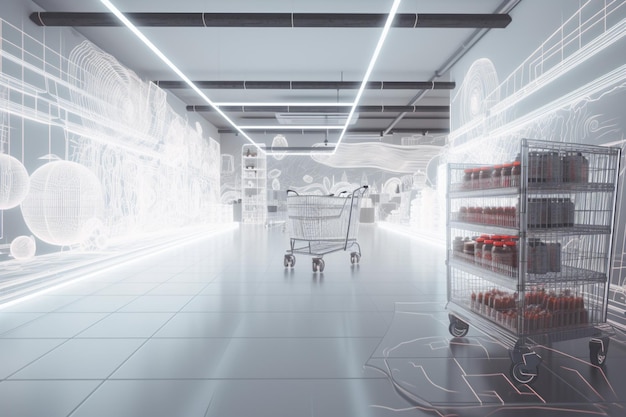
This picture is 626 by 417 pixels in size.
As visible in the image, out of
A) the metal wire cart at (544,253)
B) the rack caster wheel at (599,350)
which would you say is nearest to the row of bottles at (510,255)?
the metal wire cart at (544,253)

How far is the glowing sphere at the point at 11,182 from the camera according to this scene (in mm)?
3850

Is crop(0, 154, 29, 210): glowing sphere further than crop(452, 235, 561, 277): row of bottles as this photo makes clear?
Yes

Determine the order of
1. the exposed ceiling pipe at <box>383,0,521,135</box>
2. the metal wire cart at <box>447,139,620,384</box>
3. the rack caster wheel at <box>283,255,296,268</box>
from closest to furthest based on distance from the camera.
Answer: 1. the metal wire cart at <box>447,139,620,384</box>
2. the rack caster wheel at <box>283,255,296,268</box>
3. the exposed ceiling pipe at <box>383,0,521,135</box>

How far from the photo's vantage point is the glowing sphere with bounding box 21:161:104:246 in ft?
14.3

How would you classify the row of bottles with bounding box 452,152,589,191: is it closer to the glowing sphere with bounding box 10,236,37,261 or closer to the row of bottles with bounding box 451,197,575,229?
the row of bottles with bounding box 451,197,575,229

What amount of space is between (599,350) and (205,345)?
214cm

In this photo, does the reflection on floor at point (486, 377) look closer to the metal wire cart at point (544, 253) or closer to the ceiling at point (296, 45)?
the metal wire cart at point (544, 253)

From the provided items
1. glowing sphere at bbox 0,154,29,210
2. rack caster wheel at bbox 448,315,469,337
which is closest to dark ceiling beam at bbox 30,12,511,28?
glowing sphere at bbox 0,154,29,210

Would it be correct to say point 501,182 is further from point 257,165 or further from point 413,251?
point 257,165

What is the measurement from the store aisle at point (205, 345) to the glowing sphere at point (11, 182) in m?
1.08

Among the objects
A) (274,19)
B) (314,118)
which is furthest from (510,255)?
(314,118)

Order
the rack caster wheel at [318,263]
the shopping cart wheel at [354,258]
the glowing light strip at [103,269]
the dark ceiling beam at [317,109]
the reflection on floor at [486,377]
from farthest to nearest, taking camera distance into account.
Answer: the dark ceiling beam at [317,109]
the shopping cart wheel at [354,258]
the rack caster wheel at [318,263]
the glowing light strip at [103,269]
the reflection on floor at [486,377]

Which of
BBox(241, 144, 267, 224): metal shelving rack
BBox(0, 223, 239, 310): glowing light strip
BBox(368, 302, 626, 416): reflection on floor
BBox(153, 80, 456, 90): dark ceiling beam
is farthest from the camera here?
BBox(241, 144, 267, 224): metal shelving rack

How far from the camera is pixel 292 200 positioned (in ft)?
17.5
